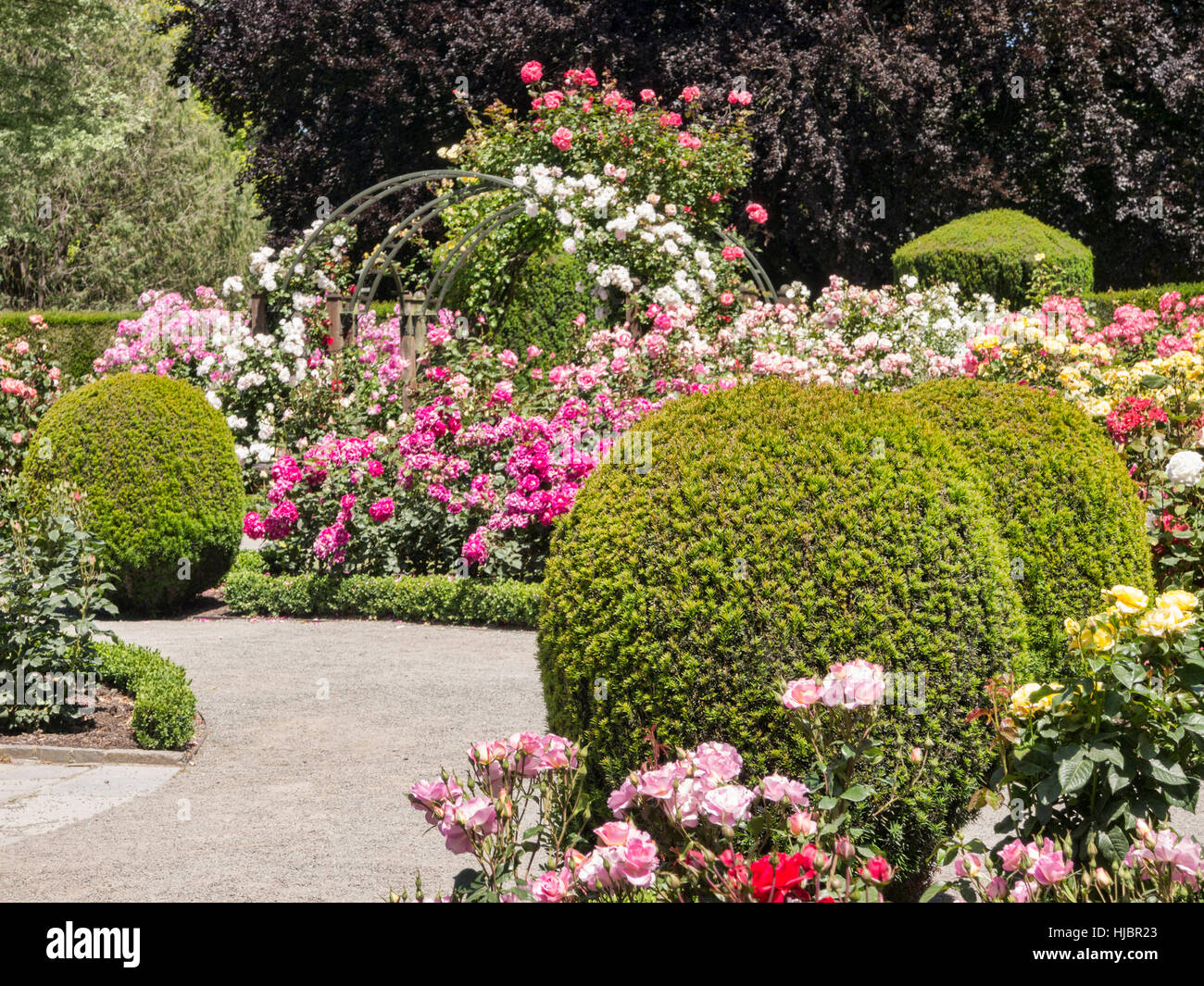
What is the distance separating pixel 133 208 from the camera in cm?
2619

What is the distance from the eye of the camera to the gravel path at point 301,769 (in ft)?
12.0

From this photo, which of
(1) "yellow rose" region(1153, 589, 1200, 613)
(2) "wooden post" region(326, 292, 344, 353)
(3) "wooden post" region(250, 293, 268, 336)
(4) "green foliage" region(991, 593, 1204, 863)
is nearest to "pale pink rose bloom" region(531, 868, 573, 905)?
(4) "green foliage" region(991, 593, 1204, 863)

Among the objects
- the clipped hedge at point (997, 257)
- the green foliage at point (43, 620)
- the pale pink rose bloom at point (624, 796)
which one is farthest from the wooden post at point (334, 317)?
the pale pink rose bloom at point (624, 796)

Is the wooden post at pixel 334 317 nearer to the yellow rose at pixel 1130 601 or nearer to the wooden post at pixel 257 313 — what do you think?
the wooden post at pixel 257 313

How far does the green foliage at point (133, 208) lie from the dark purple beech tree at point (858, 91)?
7.30 meters

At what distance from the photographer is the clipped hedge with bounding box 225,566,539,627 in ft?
25.2

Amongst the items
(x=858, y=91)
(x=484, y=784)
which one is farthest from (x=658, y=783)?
(x=858, y=91)

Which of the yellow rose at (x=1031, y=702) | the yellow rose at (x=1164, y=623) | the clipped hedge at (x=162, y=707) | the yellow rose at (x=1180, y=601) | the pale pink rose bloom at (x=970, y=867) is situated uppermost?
the yellow rose at (x=1180, y=601)

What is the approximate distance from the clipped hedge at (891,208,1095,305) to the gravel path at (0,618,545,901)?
898 cm

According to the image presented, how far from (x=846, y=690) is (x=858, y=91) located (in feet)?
52.0

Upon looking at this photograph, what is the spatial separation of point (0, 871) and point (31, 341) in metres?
14.5

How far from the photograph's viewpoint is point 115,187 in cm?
2606

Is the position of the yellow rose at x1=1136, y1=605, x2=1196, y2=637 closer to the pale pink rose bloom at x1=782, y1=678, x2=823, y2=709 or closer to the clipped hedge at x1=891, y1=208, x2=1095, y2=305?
the pale pink rose bloom at x1=782, y1=678, x2=823, y2=709

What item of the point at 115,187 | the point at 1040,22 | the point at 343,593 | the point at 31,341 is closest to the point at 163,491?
the point at 343,593
